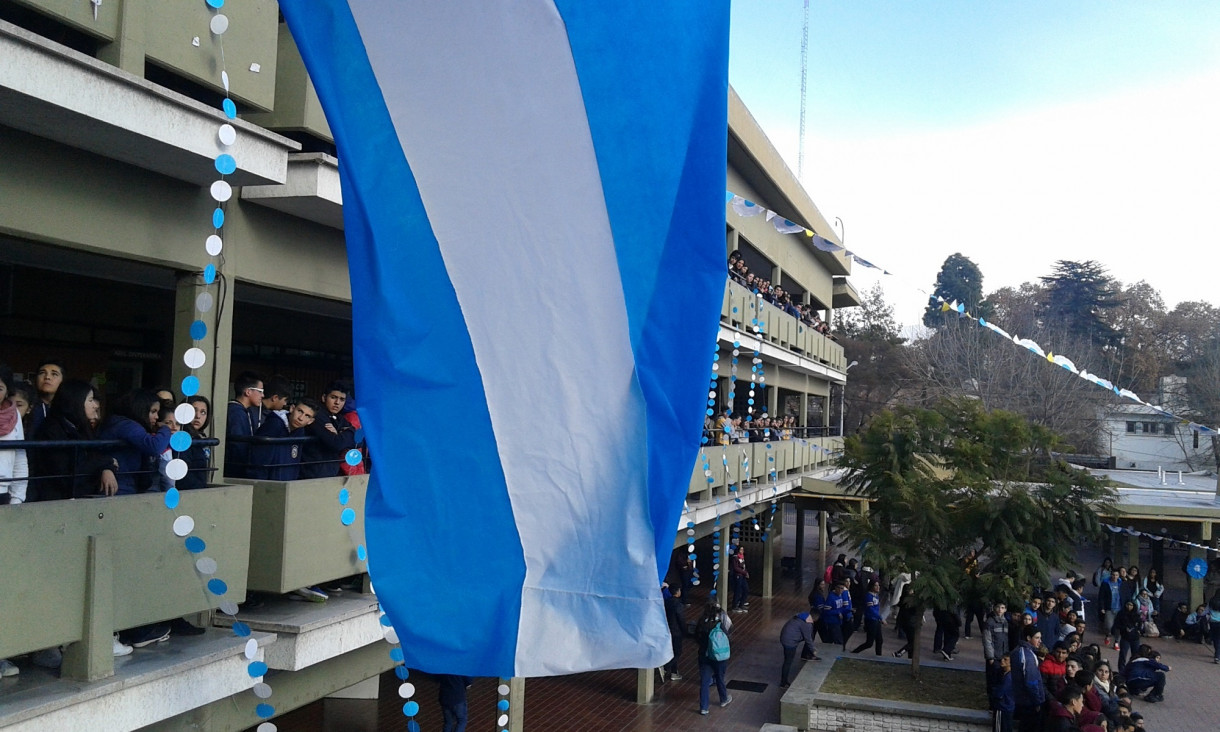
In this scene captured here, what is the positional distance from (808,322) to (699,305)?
27.7 metres

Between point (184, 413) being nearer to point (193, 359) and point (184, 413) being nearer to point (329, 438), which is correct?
point (193, 359)

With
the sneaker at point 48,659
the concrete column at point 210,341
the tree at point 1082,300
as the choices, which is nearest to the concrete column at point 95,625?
the sneaker at point 48,659

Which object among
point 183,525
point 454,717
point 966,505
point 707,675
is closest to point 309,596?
point 454,717

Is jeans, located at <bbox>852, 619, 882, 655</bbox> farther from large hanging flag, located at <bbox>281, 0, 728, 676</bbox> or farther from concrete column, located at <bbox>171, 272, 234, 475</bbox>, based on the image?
large hanging flag, located at <bbox>281, 0, 728, 676</bbox>

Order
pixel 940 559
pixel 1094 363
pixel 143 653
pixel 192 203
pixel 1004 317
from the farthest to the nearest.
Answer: pixel 1004 317 → pixel 1094 363 → pixel 940 559 → pixel 192 203 → pixel 143 653

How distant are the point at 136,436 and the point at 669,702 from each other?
11.9 m

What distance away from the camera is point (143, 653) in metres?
6.37

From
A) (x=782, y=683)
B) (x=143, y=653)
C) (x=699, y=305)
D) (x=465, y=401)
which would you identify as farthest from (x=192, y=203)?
(x=782, y=683)

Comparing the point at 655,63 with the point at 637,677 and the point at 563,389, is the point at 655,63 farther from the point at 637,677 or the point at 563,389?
the point at 637,677

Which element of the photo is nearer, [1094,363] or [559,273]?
[559,273]

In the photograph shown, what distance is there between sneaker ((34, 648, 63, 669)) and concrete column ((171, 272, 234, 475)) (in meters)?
1.85

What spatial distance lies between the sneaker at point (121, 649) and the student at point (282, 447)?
4.80 feet

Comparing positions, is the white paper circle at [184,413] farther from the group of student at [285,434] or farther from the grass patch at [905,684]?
the grass patch at [905,684]

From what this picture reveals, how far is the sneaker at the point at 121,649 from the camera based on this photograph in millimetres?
6125
